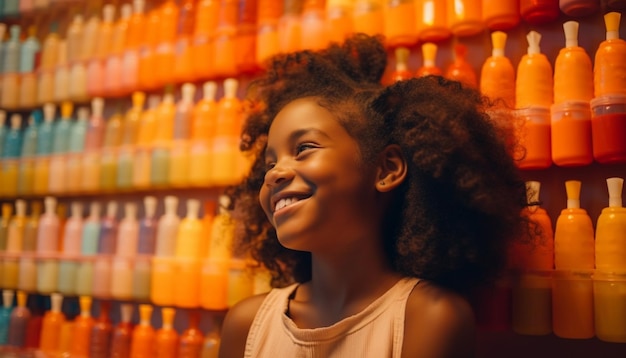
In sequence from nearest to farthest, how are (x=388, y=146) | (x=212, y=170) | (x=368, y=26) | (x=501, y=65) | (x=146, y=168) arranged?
(x=388, y=146), (x=501, y=65), (x=368, y=26), (x=212, y=170), (x=146, y=168)

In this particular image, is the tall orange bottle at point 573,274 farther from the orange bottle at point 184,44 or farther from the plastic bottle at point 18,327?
the plastic bottle at point 18,327

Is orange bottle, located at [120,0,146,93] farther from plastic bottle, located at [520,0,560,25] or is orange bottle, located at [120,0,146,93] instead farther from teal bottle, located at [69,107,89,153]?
plastic bottle, located at [520,0,560,25]

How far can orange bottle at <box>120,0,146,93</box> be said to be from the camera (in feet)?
6.87

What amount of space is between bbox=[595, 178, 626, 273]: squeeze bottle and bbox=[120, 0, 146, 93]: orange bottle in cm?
148

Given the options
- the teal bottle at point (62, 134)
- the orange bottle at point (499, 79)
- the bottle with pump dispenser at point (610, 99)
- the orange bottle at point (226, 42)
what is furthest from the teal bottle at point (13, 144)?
the bottle with pump dispenser at point (610, 99)

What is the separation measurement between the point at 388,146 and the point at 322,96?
0.58 feet

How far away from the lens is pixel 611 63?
136cm

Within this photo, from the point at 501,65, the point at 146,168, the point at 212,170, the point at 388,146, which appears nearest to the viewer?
the point at 388,146

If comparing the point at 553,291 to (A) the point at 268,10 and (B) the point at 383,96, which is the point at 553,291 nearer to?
(B) the point at 383,96

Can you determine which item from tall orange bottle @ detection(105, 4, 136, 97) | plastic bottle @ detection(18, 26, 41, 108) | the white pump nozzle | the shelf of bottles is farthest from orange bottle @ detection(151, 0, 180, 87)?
the white pump nozzle

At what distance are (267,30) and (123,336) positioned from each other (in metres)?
1.01

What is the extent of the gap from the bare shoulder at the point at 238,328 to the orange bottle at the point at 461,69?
0.70m

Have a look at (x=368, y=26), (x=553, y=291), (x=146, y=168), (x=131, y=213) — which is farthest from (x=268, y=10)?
(x=553, y=291)

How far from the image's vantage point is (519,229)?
1294 mm
